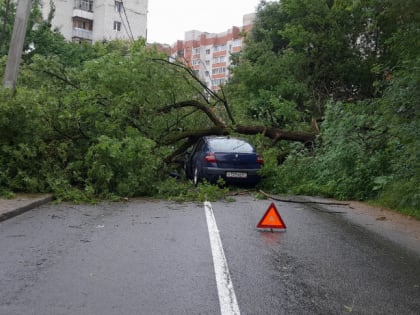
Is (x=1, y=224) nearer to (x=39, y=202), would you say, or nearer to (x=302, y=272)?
(x=39, y=202)

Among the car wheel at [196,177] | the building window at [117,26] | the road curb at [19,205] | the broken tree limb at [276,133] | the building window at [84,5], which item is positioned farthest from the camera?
the building window at [117,26]

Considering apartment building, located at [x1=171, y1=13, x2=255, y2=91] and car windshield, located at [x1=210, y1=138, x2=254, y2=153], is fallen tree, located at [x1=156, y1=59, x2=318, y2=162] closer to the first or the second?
car windshield, located at [x1=210, y1=138, x2=254, y2=153]

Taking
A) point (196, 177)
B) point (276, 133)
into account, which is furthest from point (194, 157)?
point (276, 133)

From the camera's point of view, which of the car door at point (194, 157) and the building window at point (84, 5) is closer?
the car door at point (194, 157)

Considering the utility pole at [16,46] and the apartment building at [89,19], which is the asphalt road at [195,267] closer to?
the utility pole at [16,46]

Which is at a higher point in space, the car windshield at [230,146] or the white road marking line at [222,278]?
the car windshield at [230,146]

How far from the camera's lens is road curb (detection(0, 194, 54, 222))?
8516 mm

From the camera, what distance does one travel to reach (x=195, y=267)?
217 inches

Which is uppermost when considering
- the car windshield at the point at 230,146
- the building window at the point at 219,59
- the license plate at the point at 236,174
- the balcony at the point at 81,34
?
the building window at the point at 219,59

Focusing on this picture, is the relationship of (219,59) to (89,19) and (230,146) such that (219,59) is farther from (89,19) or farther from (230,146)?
(230,146)

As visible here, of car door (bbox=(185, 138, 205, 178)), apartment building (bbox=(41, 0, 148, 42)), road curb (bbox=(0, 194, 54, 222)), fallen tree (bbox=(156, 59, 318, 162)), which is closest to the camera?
road curb (bbox=(0, 194, 54, 222))

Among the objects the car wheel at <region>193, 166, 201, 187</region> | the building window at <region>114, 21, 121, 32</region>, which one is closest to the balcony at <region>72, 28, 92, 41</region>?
the building window at <region>114, 21, 121, 32</region>

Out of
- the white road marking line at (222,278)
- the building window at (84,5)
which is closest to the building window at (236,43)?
the building window at (84,5)

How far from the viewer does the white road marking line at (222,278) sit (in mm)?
4215
